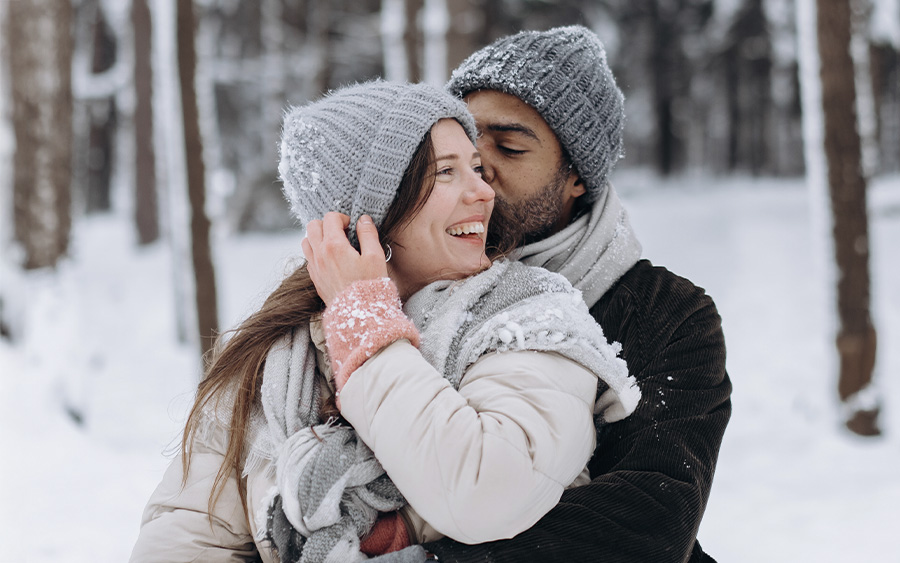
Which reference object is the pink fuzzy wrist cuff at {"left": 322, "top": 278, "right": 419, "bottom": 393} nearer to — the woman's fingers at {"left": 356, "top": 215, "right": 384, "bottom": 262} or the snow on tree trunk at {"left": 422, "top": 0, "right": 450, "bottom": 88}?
the woman's fingers at {"left": 356, "top": 215, "right": 384, "bottom": 262}

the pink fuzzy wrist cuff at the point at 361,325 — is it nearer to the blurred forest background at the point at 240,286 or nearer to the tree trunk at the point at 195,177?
the blurred forest background at the point at 240,286

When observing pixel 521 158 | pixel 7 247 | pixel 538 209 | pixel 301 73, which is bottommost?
pixel 7 247

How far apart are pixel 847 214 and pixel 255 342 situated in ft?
19.9

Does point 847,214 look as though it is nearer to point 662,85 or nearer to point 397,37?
point 397,37

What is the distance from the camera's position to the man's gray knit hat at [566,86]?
2.72m

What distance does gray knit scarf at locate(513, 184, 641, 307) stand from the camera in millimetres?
2528

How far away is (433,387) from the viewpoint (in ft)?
5.64

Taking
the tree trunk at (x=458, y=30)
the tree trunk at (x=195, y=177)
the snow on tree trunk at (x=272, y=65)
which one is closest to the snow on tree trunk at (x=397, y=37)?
the tree trunk at (x=458, y=30)

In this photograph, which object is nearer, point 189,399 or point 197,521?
point 197,521

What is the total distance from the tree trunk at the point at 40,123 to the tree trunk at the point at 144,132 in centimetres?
777

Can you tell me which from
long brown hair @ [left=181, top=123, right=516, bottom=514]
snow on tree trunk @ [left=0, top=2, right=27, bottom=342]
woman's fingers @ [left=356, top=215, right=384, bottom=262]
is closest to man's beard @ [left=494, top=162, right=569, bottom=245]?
long brown hair @ [left=181, top=123, right=516, bottom=514]

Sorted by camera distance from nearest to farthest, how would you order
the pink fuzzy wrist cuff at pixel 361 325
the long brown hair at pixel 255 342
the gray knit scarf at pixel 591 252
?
1. the pink fuzzy wrist cuff at pixel 361 325
2. the long brown hair at pixel 255 342
3. the gray knit scarf at pixel 591 252

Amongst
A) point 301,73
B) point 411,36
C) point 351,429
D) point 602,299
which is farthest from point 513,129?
point 301,73

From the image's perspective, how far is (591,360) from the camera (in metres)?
1.91
